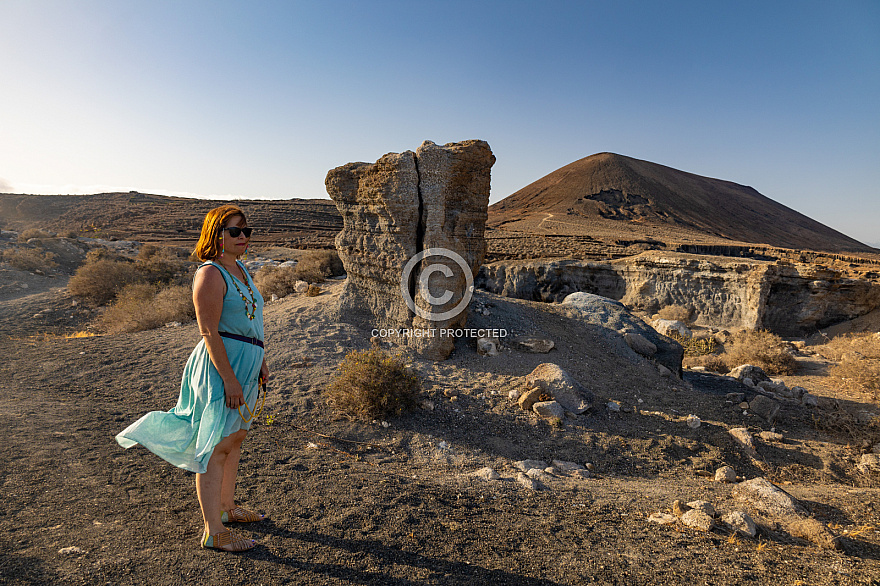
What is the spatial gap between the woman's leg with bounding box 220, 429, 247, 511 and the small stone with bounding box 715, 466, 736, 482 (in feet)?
14.7

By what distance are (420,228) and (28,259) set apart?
1531cm

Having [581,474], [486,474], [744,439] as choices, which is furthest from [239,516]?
[744,439]

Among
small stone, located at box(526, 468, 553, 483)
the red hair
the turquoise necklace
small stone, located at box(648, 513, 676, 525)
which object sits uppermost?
the red hair

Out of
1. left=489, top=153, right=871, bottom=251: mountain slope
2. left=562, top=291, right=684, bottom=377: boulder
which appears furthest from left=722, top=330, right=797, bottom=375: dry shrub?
left=489, top=153, right=871, bottom=251: mountain slope

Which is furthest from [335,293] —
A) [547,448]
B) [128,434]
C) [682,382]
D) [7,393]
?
[682,382]

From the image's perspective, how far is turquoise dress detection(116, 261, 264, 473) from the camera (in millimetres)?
2129

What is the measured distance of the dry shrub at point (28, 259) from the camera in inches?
514

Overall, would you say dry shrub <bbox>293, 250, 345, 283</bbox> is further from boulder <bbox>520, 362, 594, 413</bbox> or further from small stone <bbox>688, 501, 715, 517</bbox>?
small stone <bbox>688, 501, 715, 517</bbox>

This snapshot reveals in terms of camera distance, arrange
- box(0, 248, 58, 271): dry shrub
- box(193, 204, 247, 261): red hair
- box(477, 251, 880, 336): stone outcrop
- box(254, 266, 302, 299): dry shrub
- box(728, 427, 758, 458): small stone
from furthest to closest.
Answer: box(477, 251, 880, 336): stone outcrop < box(0, 248, 58, 271): dry shrub < box(254, 266, 302, 299): dry shrub < box(728, 427, 758, 458): small stone < box(193, 204, 247, 261): red hair

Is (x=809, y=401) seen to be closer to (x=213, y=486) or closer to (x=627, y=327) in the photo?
(x=627, y=327)

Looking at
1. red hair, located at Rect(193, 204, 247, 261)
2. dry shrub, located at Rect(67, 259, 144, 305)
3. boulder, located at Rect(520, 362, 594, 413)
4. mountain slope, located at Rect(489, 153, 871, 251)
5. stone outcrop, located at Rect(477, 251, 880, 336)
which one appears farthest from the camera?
mountain slope, located at Rect(489, 153, 871, 251)

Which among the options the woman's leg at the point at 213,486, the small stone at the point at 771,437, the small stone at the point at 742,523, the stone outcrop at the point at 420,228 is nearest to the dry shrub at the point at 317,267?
the stone outcrop at the point at 420,228

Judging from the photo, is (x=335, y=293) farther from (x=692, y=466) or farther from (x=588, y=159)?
(x=588, y=159)

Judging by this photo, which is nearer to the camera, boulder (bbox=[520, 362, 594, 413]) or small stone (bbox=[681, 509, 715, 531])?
small stone (bbox=[681, 509, 715, 531])
